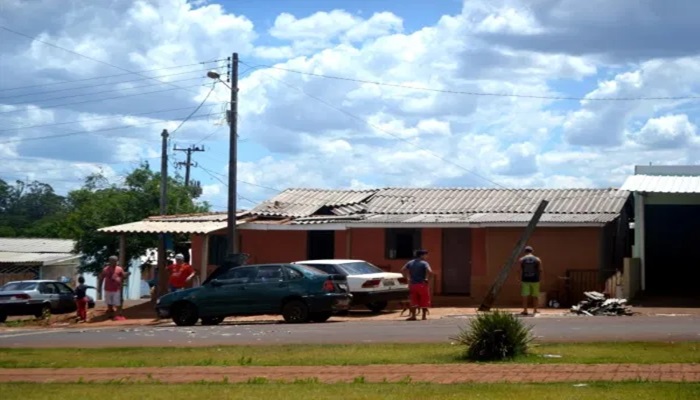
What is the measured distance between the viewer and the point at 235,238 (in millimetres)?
32094

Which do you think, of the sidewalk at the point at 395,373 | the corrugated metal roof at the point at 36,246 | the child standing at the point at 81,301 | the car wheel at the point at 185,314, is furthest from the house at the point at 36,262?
the sidewalk at the point at 395,373

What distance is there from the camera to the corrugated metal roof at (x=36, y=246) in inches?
2178

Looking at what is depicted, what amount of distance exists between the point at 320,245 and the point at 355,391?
22429 millimetres

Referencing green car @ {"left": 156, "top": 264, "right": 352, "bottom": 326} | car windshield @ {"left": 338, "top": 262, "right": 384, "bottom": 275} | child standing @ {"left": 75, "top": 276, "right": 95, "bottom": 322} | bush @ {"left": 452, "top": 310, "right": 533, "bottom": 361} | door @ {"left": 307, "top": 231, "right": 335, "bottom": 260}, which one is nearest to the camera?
bush @ {"left": 452, "top": 310, "right": 533, "bottom": 361}

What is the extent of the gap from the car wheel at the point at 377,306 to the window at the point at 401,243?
16.0 feet

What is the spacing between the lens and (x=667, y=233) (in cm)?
3328

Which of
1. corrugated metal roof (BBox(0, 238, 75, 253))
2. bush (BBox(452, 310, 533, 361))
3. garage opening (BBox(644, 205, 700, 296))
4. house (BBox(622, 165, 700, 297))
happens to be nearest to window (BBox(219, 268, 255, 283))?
house (BBox(622, 165, 700, 297))

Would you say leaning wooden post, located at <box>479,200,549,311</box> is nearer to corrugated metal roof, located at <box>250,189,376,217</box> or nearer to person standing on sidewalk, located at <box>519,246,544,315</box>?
person standing on sidewalk, located at <box>519,246,544,315</box>

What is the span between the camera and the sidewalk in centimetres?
1241

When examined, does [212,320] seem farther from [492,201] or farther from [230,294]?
[492,201]

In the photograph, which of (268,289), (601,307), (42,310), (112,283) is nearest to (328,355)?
(268,289)

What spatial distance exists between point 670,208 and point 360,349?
19.0 metres

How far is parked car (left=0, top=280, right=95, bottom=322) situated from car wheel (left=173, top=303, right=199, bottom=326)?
8307mm

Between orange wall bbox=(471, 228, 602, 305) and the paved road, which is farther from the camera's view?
orange wall bbox=(471, 228, 602, 305)
